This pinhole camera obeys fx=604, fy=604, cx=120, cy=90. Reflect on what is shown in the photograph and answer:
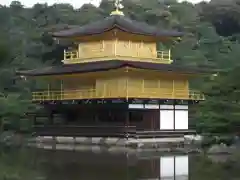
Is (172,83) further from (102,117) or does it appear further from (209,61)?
(209,61)

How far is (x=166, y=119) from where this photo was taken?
3566cm

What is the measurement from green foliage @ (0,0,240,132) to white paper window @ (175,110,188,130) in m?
0.87

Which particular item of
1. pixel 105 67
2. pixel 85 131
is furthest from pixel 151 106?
pixel 85 131

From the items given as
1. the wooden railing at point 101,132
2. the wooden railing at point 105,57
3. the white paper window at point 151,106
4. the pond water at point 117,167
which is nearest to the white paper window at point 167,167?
the pond water at point 117,167

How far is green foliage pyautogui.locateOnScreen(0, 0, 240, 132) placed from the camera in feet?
93.2

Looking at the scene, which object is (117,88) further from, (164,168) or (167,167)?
(164,168)

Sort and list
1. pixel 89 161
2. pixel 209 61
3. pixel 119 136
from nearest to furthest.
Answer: pixel 89 161
pixel 119 136
pixel 209 61

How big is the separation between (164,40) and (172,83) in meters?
4.33

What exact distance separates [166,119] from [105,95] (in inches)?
156

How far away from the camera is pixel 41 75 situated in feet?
125

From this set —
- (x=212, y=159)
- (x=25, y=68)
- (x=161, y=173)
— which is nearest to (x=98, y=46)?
(x=25, y=68)

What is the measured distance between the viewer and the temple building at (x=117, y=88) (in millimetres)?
34281

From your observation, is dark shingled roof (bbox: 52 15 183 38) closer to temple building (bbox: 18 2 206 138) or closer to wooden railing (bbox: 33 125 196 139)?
temple building (bbox: 18 2 206 138)

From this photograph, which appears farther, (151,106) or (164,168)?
(151,106)
